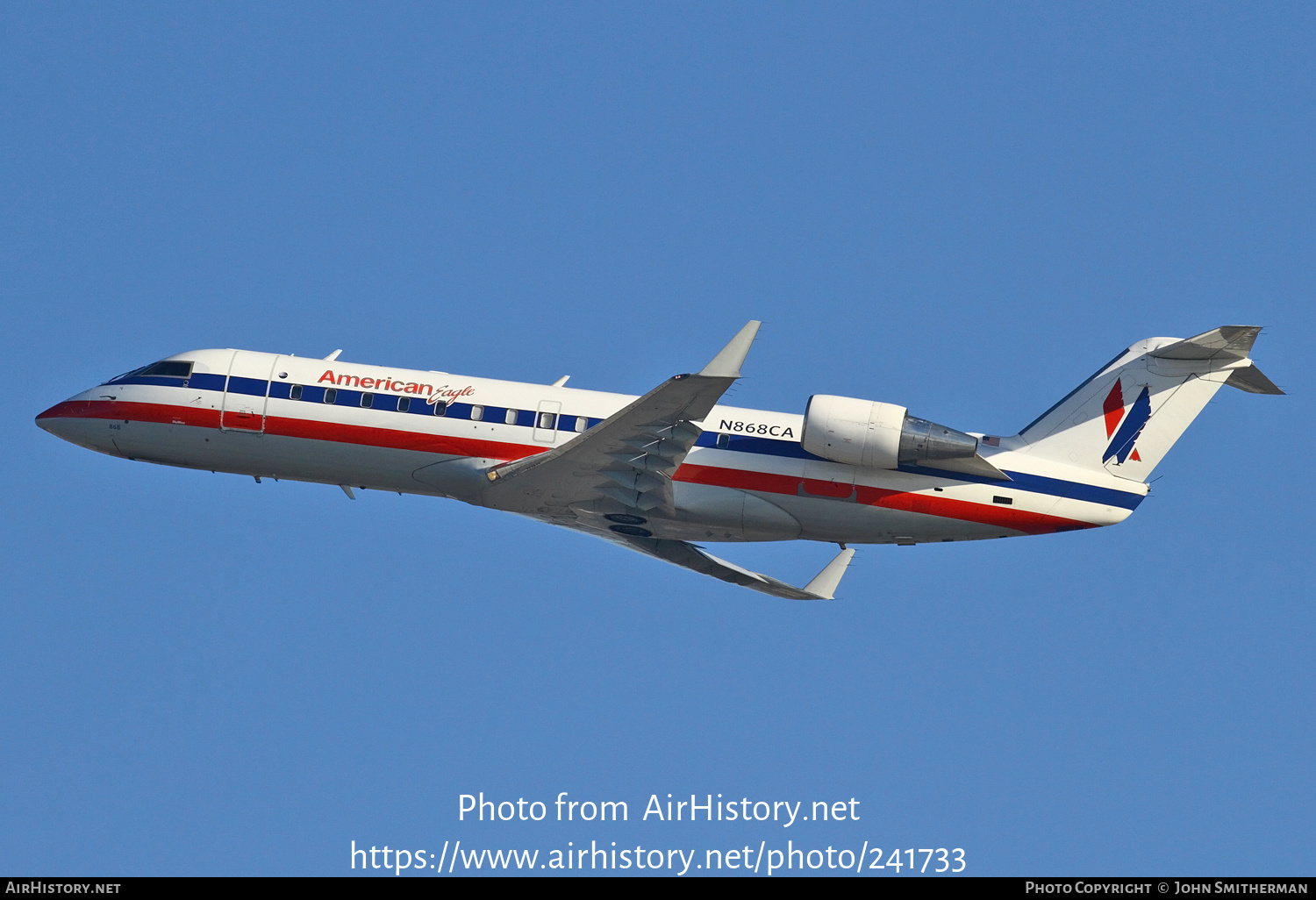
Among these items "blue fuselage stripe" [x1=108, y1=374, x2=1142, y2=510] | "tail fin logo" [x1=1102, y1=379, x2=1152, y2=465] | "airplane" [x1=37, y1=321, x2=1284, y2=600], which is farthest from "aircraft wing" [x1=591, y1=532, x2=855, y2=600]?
"tail fin logo" [x1=1102, y1=379, x2=1152, y2=465]

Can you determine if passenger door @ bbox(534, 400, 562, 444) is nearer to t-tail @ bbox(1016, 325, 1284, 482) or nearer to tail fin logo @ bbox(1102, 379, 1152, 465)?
t-tail @ bbox(1016, 325, 1284, 482)

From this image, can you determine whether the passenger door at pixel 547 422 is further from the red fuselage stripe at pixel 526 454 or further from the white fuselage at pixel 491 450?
the red fuselage stripe at pixel 526 454

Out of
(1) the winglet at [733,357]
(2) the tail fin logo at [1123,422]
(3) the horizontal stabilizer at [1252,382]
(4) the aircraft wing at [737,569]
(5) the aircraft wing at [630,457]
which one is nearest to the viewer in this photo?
(1) the winglet at [733,357]

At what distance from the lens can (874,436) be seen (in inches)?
1105

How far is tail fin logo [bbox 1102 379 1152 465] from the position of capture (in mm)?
29250

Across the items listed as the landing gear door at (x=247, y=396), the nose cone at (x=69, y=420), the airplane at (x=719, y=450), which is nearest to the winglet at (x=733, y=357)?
the airplane at (x=719, y=450)

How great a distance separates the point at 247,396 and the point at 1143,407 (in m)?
19.1

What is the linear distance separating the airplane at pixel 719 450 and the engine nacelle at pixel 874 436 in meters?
A: 0.03

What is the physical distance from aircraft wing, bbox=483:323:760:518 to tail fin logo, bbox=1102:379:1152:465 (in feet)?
29.1

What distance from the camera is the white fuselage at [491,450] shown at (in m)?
28.9

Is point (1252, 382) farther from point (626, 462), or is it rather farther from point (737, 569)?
point (626, 462)

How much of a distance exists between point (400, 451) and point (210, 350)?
213 inches
